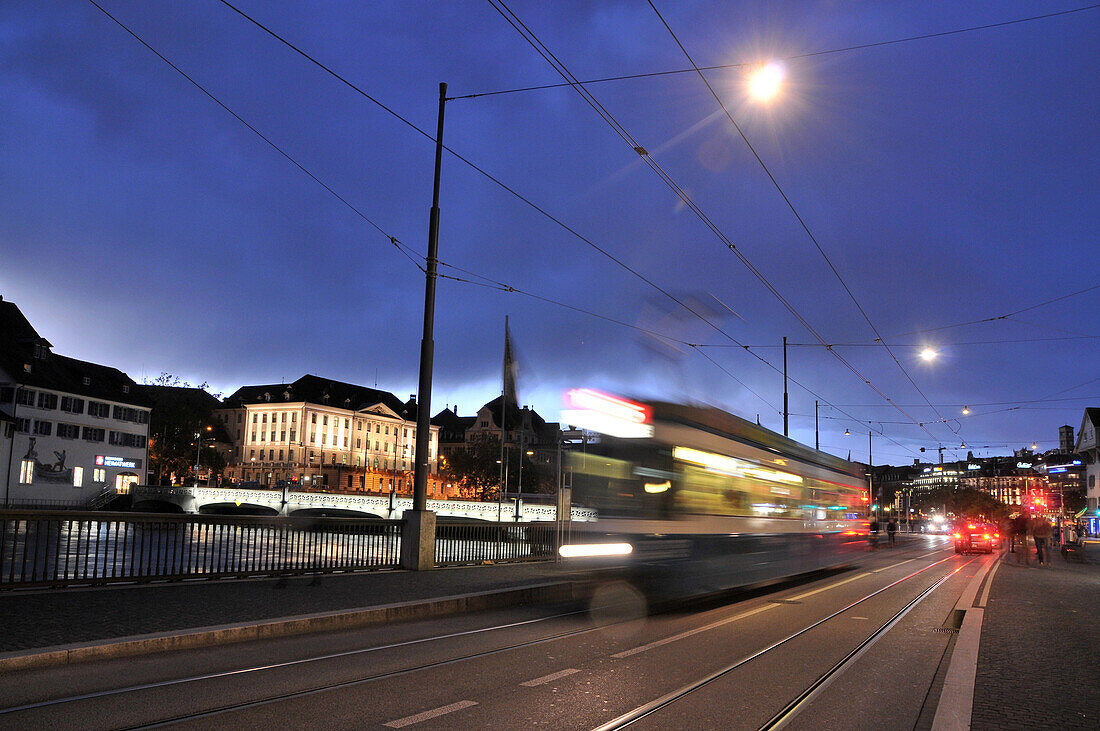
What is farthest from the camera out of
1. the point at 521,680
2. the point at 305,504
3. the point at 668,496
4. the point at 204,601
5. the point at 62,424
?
the point at 62,424

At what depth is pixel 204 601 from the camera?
1098 centimetres

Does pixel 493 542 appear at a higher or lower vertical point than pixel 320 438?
lower

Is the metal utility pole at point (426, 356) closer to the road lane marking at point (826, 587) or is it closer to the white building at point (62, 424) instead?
the road lane marking at point (826, 587)

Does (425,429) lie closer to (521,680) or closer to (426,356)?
(426,356)

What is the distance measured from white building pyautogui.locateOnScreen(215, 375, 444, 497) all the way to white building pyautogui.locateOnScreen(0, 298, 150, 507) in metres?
35.8

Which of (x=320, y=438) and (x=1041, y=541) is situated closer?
(x=1041, y=541)

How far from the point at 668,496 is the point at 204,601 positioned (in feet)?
22.6

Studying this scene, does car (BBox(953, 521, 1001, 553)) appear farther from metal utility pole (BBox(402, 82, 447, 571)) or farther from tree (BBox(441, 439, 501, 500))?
tree (BBox(441, 439, 501, 500))

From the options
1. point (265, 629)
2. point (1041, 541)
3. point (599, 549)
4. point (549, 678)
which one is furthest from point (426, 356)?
point (1041, 541)

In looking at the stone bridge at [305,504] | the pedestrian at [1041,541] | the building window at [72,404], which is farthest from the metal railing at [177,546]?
the building window at [72,404]

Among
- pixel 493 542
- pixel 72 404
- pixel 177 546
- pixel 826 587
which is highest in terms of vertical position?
pixel 72 404

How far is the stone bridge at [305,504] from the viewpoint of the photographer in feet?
199

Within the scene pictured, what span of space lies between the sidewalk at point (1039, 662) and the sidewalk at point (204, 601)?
285 inches

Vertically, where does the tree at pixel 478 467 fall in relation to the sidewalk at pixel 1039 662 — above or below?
above
